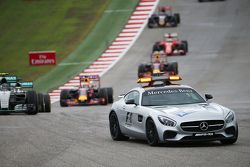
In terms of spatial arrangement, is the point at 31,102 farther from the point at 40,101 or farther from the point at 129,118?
the point at 129,118

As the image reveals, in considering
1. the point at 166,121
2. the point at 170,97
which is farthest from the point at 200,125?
the point at 170,97

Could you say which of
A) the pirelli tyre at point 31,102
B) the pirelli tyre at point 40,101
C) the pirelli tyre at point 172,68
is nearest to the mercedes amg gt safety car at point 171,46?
the pirelli tyre at point 172,68

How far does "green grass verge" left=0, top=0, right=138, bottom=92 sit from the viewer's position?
1738 inches

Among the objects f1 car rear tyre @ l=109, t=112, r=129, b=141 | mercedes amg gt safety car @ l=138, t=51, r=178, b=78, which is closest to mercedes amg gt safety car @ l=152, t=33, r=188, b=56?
mercedes amg gt safety car @ l=138, t=51, r=178, b=78

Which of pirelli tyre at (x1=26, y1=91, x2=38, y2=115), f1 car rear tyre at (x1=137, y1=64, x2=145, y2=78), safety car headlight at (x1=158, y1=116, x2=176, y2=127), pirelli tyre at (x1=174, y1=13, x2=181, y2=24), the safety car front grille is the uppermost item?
pirelli tyre at (x1=174, y1=13, x2=181, y2=24)

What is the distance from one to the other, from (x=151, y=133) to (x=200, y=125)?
3.60ft

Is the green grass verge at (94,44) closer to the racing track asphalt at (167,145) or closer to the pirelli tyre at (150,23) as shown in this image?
the pirelli tyre at (150,23)

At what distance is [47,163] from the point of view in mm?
13711

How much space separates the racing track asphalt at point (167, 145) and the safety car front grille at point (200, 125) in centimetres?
33

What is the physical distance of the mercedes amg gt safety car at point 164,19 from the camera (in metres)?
50.5

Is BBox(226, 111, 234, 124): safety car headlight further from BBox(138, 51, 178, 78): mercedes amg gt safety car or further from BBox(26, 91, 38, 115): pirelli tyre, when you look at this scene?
BBox(138, 51, 178, 78): mercedes amg gt safety car

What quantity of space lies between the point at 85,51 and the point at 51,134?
2776cm

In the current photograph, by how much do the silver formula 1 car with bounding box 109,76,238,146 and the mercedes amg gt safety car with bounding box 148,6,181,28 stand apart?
32285 millimetres

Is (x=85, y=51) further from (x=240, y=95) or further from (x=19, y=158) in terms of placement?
(x=19, y=158)
